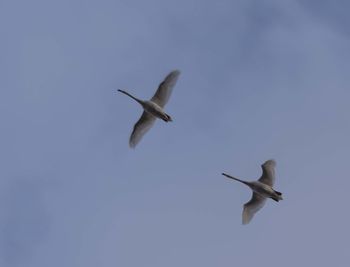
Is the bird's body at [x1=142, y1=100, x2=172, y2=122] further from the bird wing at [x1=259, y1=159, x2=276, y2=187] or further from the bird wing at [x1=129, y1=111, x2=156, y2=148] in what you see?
the bird wing at [x1=259, y1=159, x2=276, y2=187]

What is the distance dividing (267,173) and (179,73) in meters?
13.1

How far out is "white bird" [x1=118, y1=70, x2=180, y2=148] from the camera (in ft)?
401

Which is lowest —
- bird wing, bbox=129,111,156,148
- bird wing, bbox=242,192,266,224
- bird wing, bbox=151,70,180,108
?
bird wing, bbox=242,192,266,224

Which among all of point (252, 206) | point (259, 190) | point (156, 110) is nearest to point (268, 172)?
point (259, 190)

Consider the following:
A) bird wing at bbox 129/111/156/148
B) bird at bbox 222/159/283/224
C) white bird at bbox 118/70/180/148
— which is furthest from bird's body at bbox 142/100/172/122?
bird at bbox 222/159/283/224

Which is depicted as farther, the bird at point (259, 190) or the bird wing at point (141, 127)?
the bird wing at point (141, 127)

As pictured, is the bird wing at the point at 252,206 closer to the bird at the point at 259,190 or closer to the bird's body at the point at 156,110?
the bird at the point at 259,190

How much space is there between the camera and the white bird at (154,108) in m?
122

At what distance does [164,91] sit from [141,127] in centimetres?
474

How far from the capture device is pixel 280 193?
397 ft

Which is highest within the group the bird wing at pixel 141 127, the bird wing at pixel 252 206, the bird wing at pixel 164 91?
the bird wing at pixel 164 91

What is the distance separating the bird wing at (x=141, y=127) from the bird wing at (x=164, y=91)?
6.91 ft

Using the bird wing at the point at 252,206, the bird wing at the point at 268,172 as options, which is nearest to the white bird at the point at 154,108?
the bird wing at the point at 268,172

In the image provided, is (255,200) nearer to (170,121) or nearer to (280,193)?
(280,193)
